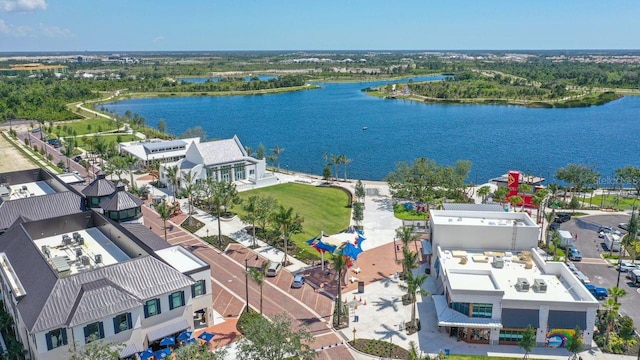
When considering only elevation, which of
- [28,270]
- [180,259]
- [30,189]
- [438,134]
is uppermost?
[30,189]

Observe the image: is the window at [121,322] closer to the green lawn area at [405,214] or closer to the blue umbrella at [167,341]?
the blue umbrella at [167,341]

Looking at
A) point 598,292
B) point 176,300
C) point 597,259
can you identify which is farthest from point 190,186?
point 597,259

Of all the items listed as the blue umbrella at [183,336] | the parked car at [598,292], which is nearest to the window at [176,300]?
the blue umbrella at [183,336]

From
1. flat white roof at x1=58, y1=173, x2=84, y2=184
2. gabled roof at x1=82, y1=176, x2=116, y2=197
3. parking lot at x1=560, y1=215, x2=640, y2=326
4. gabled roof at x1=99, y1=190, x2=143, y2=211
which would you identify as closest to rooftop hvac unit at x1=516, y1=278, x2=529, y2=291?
parking lot at x1=560, y1=215, x2=640, y2=326

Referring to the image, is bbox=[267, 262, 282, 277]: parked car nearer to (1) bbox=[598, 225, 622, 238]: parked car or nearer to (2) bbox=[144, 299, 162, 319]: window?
(2) bbox=[144, 299, 162, 319]: window

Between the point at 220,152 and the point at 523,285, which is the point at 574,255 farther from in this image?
the point at 220,152

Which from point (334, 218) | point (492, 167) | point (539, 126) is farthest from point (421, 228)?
point (539, 126)

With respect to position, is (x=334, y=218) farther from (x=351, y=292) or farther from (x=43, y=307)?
(x=43, y=307)
